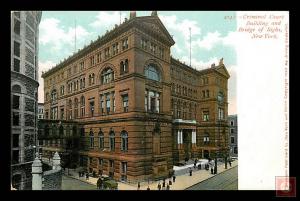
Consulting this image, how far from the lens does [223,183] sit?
9.66 meters

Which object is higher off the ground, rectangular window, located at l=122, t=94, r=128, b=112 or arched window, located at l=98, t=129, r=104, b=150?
rectangular window, located at l=122, t=94, r=128, b=112

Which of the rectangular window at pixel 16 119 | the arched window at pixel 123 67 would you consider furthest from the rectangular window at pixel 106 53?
the rectangular window at pixel 16 119

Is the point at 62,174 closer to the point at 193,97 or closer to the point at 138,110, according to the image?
the point at 138,110

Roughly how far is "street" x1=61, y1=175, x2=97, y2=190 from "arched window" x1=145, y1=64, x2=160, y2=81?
15.6ft

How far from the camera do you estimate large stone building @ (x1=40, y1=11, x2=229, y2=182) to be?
31.9 feet

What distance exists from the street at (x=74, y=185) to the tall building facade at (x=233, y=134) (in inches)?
217

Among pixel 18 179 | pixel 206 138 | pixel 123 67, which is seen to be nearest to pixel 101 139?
pixel 123 67

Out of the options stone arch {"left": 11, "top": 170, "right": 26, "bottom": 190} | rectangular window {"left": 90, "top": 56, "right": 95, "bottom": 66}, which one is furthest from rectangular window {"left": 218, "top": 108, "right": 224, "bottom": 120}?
stone arch {"left": 11, "top": 170, "right": 26, "bottom": 190}

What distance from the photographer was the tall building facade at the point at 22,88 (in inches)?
367

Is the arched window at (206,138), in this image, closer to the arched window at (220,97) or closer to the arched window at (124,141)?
the arched window at (220,97)

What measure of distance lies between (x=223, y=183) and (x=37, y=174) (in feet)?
22.9

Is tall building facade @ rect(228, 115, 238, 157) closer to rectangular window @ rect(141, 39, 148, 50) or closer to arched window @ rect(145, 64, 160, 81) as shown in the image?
arched window @ rect(145, 64, 160, 81)
